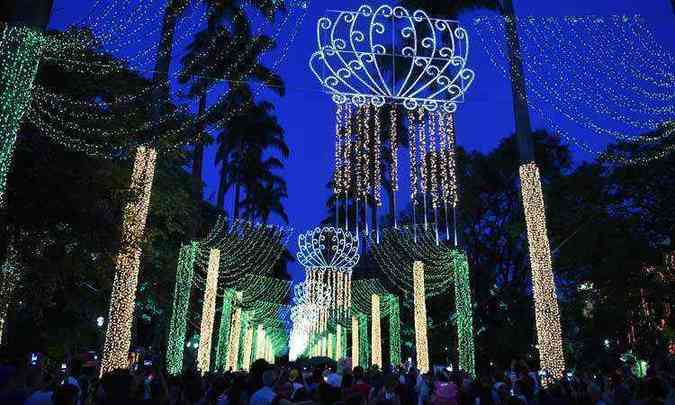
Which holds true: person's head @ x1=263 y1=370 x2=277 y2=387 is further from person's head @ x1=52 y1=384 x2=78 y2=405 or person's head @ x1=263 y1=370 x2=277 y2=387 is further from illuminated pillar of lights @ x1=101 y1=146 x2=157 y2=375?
illuminated pillar of lights @ x1=101 y1=146 x2=157 y2=375

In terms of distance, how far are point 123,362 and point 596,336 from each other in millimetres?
19374

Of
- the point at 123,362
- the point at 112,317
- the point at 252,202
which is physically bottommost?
the point at 123,362

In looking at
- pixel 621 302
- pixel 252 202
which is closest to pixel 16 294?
pixel 621 302

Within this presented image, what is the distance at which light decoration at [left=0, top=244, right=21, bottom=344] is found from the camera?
42.2ft

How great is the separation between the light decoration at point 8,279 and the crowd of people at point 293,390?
3.19 metres

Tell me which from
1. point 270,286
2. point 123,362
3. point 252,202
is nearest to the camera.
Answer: point 123,362

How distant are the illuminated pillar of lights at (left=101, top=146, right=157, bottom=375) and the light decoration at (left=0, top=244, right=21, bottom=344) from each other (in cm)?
240

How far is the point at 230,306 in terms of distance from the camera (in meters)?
26.0

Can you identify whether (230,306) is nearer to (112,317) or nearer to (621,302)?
(112,317)

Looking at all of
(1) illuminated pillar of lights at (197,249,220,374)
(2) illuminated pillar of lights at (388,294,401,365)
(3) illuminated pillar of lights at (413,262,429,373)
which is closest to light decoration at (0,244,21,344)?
(1) illuminated pillar of lights at (197,249,220,374)

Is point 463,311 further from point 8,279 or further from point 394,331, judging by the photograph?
point 8,279

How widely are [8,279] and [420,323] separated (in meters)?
12.5

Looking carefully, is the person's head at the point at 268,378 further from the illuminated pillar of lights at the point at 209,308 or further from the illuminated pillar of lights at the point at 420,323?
the illuminated pillar of lights at the point at 209,308

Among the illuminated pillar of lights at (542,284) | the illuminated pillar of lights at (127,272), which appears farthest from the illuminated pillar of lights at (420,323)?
the illuminated pillar of lights at (127,272)
